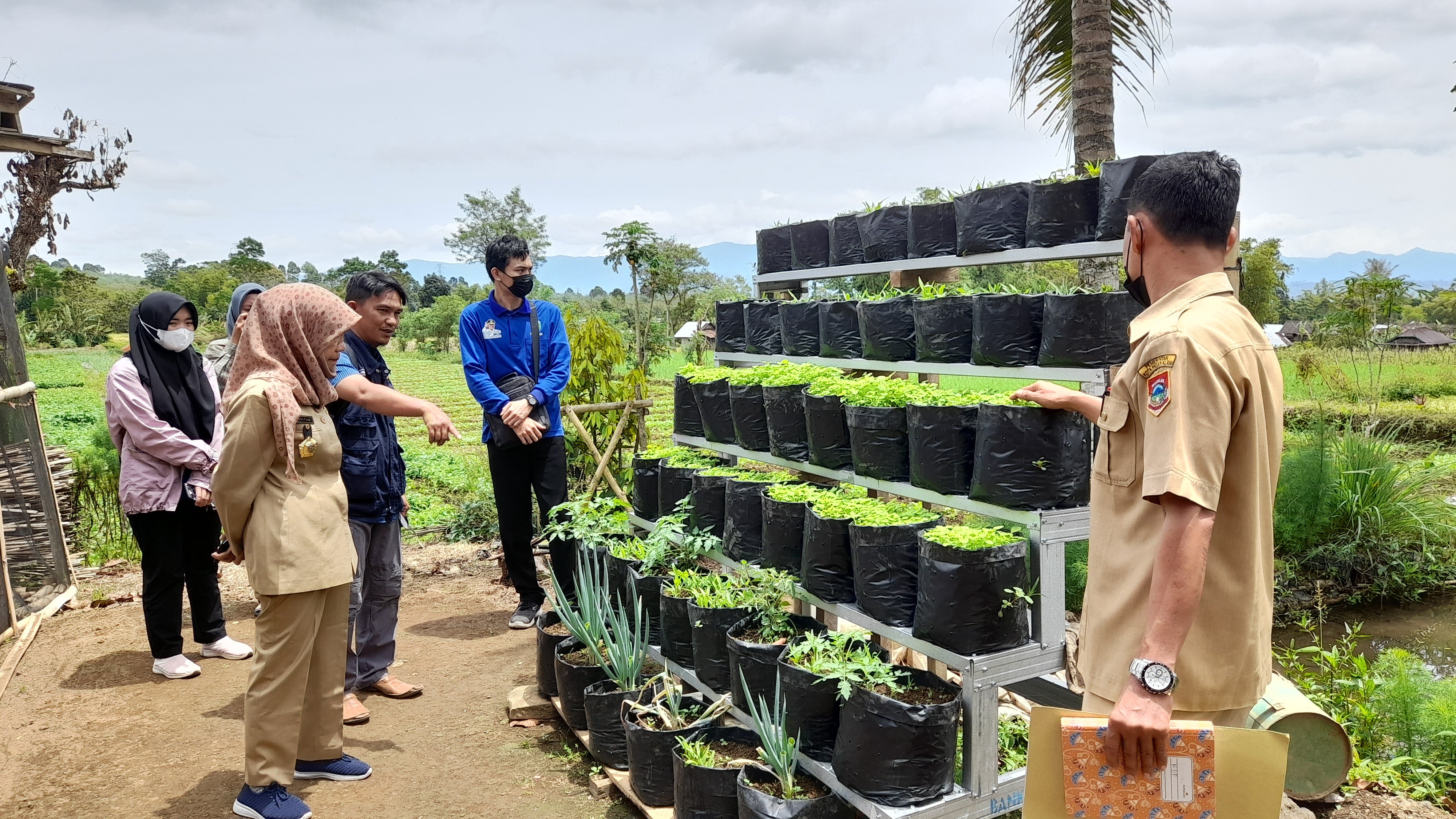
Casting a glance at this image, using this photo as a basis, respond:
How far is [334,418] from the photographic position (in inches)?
142

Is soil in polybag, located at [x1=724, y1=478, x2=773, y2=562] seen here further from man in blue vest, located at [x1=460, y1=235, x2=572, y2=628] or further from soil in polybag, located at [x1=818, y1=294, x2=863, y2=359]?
man in blue vest, located at [x1=460, y1=235, x2=572, y2=628]

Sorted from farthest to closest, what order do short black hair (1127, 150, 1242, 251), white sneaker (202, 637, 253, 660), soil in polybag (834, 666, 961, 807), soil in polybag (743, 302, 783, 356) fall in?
1. white sneaker (202, 637, 253, 660)
2. soil in polybag (743, 302, 783, 356)
3. soil in polybag (834, 666, 961, 807)
4. short black hair (1127, 150, 1242, 251)

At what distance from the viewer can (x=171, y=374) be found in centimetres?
433

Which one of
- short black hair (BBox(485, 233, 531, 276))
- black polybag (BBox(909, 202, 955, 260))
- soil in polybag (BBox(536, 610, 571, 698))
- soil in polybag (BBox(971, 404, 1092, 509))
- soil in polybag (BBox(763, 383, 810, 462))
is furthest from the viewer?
short black hair (BBox(485, 233, 531, 276))

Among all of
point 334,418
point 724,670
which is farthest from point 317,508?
point 724,670

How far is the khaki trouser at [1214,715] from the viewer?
1.68 m

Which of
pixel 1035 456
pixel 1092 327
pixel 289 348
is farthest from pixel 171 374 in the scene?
pixel 1092 327

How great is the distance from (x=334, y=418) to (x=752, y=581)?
1.79 m

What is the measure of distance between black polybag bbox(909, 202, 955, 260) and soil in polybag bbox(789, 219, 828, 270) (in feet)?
2.18

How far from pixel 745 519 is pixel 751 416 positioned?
0.54 meters

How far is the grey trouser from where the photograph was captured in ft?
12.4

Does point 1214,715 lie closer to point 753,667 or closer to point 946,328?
point 753,667

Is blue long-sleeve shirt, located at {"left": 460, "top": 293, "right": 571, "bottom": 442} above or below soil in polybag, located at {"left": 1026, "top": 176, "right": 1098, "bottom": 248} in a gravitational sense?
below

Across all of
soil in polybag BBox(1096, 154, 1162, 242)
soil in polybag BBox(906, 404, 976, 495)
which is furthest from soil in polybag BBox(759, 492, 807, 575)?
soil in polybag BBox(1096, 154, 1162, 242)
